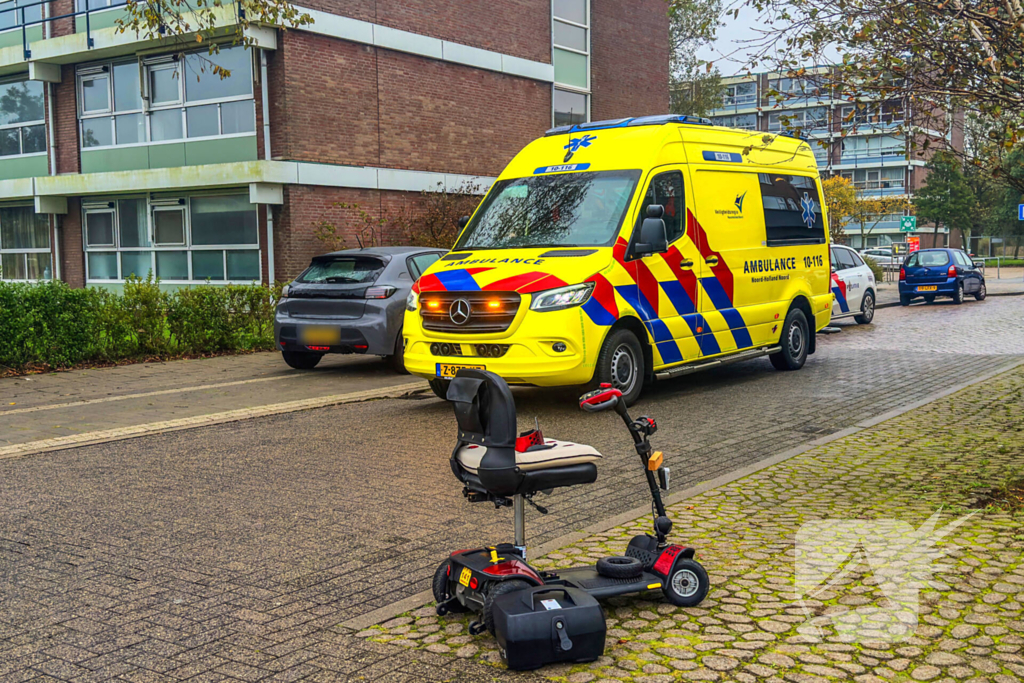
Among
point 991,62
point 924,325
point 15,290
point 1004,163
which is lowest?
point 924,325

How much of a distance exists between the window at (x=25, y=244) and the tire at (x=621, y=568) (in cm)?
2433

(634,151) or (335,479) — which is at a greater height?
(634,151)

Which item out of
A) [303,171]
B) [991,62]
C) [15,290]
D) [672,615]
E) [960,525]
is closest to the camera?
[672,615]

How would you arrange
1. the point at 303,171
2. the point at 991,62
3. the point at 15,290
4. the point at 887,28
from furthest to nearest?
the point at 303,171 → the point at 15,290 → the point at 887,28 → the point at 991,62

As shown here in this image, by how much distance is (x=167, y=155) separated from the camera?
22.6m

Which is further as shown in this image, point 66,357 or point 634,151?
point 66,357

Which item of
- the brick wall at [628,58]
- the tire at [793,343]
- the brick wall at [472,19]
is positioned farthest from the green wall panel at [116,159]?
the tire at [793,343]

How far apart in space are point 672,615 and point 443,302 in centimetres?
576

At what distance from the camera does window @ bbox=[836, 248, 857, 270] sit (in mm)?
20586

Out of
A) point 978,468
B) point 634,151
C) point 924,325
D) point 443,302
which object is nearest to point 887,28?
point 978,468

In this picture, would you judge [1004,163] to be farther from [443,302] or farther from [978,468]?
[443,302]

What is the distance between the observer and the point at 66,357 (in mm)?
13836

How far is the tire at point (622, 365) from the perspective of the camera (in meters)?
9.76

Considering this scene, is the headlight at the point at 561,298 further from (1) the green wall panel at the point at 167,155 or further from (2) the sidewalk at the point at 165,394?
(1) the green wall panel at the point at 167,155
